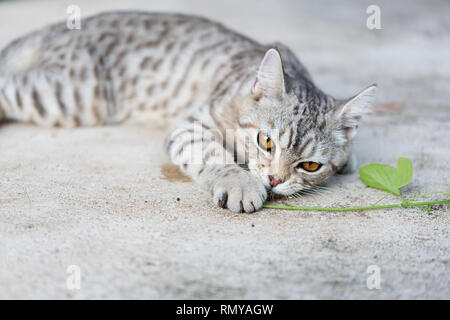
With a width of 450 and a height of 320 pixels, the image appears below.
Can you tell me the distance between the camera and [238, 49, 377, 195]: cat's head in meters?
2.73

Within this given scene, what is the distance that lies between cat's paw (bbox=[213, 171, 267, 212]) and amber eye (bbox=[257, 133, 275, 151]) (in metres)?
0.20

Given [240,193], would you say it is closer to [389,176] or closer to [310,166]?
[310,166]

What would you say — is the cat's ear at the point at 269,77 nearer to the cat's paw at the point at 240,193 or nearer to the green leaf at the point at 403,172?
the cat's paw at the point at 240,193

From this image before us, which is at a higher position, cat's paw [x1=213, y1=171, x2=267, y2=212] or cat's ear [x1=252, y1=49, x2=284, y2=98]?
cat's ear [x1=252, y1=49, x2=284, y2=98]

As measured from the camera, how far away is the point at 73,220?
242 cm

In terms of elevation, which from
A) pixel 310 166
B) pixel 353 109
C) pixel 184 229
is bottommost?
pixel 184 229

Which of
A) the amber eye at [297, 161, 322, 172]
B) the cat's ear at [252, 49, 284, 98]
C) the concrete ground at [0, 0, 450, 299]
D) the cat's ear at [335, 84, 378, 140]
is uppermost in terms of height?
the cat's ear at [252, 49, 284, 98]

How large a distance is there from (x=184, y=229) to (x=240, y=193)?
374mm

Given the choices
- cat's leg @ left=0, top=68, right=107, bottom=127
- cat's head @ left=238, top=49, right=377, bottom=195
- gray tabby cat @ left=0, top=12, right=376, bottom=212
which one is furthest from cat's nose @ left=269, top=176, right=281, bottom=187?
cat's leg @ left=0, top=68, right=107, bottom=127

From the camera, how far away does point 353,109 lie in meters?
2.90

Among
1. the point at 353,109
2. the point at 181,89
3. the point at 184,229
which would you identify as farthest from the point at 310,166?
the point at 181,89

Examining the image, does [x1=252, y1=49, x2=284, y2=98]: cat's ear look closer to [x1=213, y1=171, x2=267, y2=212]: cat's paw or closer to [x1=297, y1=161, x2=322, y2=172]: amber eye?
[x1=297, y1=161, x2=322, y2=172]: amber eye

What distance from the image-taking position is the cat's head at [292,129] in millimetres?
2729

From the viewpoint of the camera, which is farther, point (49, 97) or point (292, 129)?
point (49, 97)
